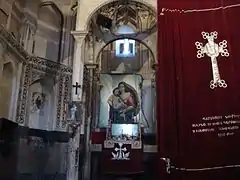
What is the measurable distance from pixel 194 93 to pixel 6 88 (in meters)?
5.01

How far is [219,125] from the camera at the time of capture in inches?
203

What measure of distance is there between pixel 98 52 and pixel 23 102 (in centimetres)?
320

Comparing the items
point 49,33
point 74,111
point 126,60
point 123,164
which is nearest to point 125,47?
point 126,60

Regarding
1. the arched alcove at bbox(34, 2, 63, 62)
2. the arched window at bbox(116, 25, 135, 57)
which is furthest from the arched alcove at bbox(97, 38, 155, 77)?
the arched alcove at bbox(34, 2, 63, 62)

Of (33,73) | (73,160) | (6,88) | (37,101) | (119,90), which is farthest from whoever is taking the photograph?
(119,90)

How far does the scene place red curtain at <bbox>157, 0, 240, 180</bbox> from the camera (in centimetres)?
504

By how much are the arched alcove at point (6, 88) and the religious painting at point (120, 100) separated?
124 inches

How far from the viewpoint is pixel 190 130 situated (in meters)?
5.20

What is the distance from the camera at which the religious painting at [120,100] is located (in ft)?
33.4

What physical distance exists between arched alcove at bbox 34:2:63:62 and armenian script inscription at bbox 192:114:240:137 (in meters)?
5.73

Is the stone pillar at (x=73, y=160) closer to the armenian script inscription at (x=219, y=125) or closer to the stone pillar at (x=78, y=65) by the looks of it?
the stone pillar at (x=78, y=65)

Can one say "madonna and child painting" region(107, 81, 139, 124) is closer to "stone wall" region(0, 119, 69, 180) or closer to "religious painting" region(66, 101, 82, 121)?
"stone wall" region(0, 119, 69, 180)

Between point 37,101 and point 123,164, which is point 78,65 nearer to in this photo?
point 37,101

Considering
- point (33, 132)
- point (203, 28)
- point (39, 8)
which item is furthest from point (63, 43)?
point (203, 28)
